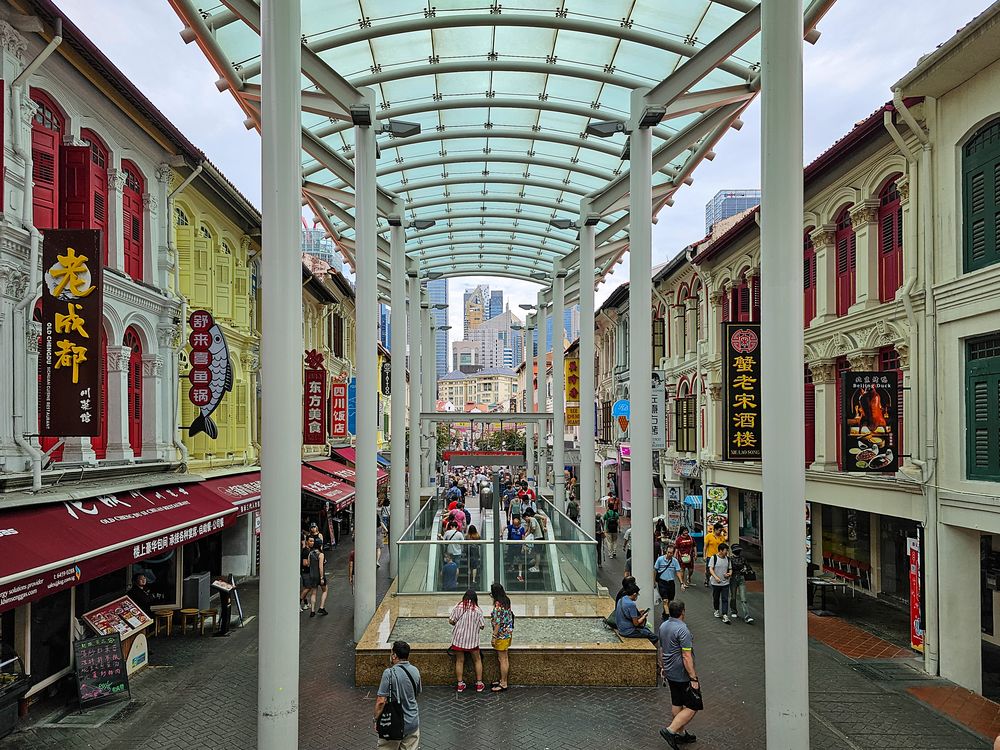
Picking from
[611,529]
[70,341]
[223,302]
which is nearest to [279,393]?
[70,341]

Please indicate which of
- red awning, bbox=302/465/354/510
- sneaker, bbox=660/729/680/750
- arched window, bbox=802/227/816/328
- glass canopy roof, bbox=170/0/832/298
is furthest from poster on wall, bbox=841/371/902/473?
red awning, bbox=302/465/354/510

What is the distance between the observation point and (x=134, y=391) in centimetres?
1402

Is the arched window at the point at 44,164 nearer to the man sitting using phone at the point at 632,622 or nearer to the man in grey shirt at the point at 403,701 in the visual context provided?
the man in grey shirt at the point at 403,701

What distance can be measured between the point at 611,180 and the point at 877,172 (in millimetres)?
6517

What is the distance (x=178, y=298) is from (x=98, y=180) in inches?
117

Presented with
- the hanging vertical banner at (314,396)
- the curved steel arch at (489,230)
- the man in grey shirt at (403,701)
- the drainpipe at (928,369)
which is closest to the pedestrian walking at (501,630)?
the man in grey shirt at (403,701)

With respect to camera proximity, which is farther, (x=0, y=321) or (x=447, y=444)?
(x=447, y=444)

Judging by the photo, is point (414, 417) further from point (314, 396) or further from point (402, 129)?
point (402, 129)

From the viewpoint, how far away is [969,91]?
10.9 m

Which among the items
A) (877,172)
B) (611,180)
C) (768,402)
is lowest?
(768,402)

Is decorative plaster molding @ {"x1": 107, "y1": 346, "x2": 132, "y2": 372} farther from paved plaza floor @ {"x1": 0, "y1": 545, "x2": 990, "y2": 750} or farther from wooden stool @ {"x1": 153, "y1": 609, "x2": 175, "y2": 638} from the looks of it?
paved plaza floor @ {"x1": 0, "y1": 545, "x2": 990, "y2": 750}

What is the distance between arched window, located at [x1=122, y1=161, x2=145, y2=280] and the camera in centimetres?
1335

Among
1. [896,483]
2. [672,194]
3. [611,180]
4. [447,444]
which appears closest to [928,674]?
[896,483]

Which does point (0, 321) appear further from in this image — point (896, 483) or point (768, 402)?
point (896, 483)
